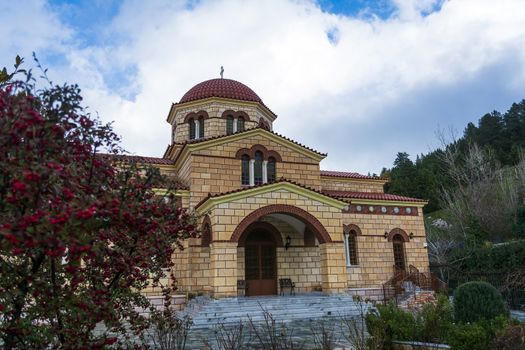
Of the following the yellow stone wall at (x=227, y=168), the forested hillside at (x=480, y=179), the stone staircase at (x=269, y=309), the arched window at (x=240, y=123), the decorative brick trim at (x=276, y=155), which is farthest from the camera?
the forested hillside at (x=480, y=179)

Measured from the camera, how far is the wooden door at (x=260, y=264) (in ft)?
54.2

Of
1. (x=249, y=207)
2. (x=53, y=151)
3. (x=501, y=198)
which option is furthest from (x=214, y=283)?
(x=501, y=198)

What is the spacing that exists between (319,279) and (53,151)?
50.0 ft

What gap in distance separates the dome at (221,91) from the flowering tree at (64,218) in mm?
16885

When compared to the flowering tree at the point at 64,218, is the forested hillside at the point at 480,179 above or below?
above

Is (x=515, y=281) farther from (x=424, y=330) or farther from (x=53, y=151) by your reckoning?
(x=53, y=151)

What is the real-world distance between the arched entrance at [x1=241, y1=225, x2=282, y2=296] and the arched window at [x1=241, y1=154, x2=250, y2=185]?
2074 mm

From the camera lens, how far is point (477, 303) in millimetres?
7754

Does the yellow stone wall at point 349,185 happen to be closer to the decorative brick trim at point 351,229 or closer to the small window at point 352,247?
the decorative brick trim at point 351,229

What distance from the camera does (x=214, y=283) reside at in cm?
1330

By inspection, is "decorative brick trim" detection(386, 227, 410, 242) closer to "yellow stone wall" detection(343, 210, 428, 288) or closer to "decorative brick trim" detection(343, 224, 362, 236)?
"yellow stone wall" detection(343, 210, 428, 288)

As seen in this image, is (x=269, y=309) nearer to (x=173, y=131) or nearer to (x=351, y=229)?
(x=351, y=229)

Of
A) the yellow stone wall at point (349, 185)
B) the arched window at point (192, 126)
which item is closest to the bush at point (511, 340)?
the yellow stone wall at point (349, 185)

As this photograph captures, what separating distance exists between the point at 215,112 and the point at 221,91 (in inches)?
53.2
